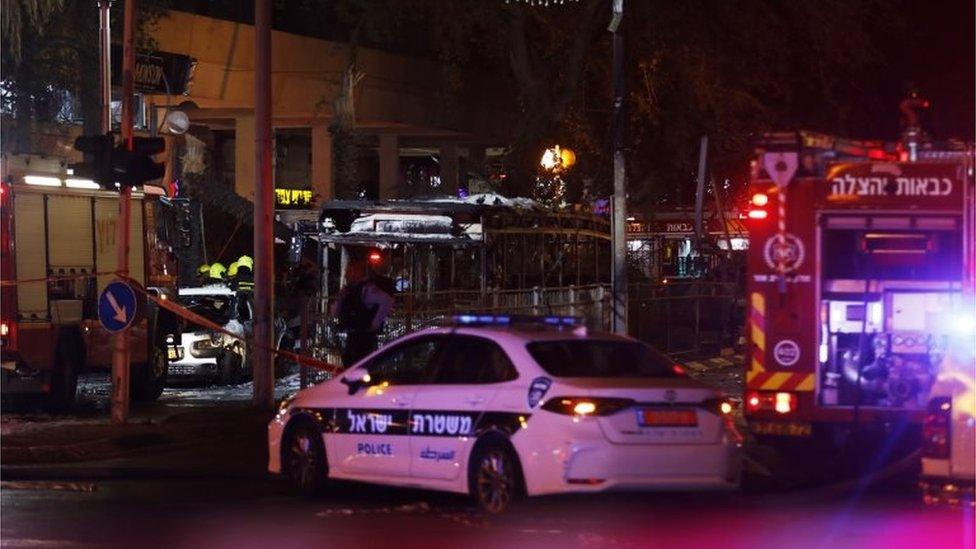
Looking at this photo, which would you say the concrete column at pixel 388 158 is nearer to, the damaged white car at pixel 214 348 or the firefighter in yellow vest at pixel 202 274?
the firefighter in yellow vest at pixel 202 274

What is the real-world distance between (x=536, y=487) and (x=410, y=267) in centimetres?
1938

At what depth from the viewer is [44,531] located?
11.2 m

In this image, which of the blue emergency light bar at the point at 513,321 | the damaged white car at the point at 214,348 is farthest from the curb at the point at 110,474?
the damaged white car at the point at 214,348

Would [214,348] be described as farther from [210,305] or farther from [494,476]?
[494,476]

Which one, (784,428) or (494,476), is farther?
(784,428)

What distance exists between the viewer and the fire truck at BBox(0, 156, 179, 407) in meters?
19.7

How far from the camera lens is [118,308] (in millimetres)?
16688

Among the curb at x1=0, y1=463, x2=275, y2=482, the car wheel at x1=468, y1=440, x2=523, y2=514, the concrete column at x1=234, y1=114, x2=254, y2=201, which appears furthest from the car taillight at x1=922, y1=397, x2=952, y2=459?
the concrete column at x1=234, y1=114, x2=254, y2=201

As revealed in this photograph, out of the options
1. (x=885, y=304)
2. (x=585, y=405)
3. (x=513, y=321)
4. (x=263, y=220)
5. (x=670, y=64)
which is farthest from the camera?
(x=670, y=64)

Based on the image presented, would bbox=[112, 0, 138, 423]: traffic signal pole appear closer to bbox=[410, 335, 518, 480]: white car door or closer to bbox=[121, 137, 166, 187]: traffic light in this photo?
bbox=[121, 137, 166, 187]: traffic light

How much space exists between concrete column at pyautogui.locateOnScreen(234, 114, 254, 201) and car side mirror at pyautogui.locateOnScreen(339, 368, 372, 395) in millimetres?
29384

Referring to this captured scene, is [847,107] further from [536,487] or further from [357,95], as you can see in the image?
[536,487]

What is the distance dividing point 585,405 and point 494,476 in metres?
0.94

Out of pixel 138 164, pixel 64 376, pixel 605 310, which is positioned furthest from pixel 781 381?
pixel 605 310
